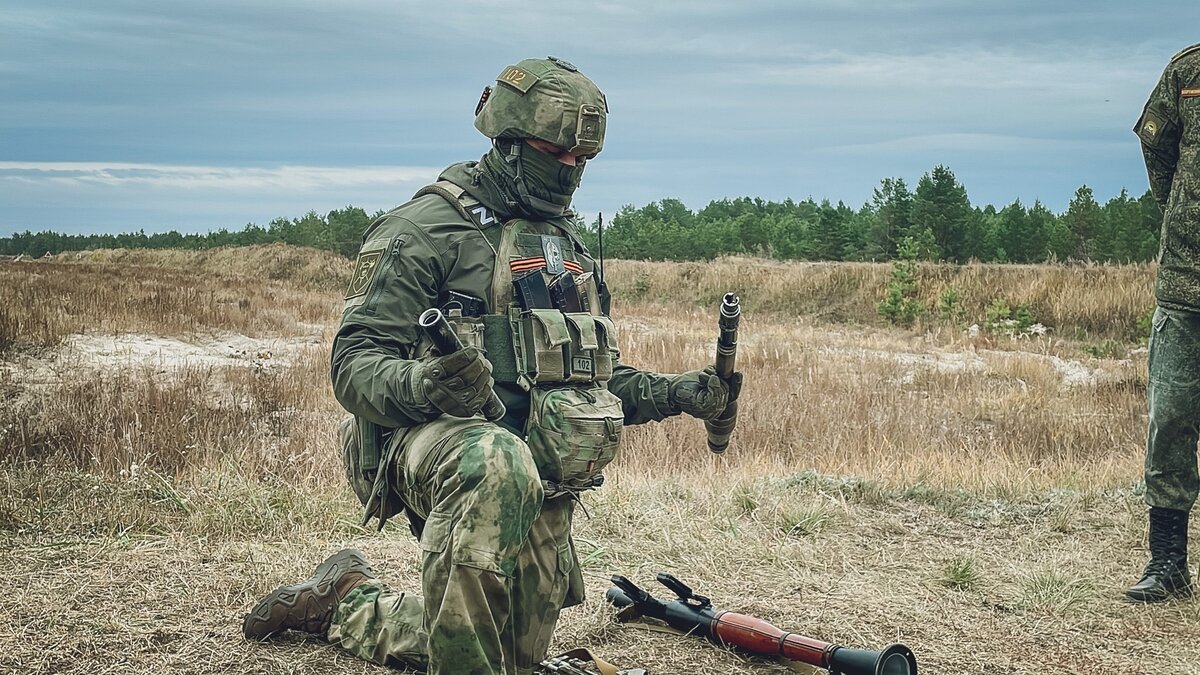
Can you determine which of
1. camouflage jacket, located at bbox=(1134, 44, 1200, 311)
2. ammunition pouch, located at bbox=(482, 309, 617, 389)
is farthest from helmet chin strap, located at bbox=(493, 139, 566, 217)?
camouflage jacket, located at bbox=(1134, 44, 1200, 311)

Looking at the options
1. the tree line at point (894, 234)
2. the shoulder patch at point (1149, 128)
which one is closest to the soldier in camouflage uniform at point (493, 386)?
the shoulder patch at point (1149, 128)

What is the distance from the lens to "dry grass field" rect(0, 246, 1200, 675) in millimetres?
4309

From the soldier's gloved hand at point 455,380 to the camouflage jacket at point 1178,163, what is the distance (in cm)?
355

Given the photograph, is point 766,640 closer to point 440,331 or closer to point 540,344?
point 540,344

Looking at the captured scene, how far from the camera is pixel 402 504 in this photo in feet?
11.3

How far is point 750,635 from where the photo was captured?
4066 mm

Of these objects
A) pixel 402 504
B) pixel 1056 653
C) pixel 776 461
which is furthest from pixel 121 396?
pixel 1056 653

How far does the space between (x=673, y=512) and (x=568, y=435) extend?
267 cm

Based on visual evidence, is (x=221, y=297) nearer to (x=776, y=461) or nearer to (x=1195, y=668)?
(x=776, y=461)

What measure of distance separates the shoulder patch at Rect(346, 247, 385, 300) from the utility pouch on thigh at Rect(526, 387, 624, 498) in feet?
2.06

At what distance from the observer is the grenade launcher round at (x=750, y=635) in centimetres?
371

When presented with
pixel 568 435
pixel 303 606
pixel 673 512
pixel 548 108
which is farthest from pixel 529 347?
pixel 673 512

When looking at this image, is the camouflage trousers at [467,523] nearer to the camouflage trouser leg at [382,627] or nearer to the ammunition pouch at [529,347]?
the ammunition pouch at [529,347]

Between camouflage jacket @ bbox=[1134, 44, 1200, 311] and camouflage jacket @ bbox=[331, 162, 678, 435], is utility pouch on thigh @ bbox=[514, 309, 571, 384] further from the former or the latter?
camouflage jacket @ bbox=[1134, 44, 1200, 311]
